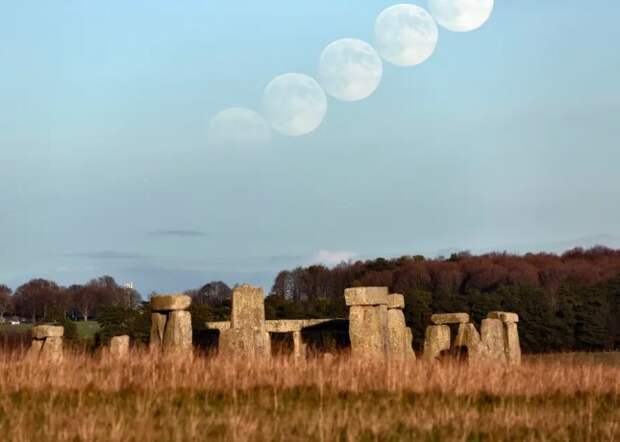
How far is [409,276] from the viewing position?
318 ft

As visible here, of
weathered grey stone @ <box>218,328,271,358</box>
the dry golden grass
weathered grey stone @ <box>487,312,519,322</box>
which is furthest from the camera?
weathered grey stone @ <box>487,312,519,322</box>

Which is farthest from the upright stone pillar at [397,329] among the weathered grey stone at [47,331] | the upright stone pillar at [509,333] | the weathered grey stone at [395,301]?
the weathered grey stone at [47,331]

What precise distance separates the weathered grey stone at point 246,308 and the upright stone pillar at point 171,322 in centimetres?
108

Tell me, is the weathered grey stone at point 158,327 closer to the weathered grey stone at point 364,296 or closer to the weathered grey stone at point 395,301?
the weathered grey stone at point 364,296

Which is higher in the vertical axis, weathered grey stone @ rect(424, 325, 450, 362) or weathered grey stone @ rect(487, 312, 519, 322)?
weathered grey stone @ rect(487, 312, 519, 322)

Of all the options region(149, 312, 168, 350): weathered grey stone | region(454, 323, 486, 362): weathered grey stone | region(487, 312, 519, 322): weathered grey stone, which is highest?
region(487, 312, 519, 322): weathered grey stone

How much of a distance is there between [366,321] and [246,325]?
9.90ft

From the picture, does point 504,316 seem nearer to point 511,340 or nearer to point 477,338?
point 511,340

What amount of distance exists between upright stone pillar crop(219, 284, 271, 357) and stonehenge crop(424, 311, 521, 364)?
14.5 ft

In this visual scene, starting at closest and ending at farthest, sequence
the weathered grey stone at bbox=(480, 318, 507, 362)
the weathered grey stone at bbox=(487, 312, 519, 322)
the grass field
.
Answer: the weathered grey stone at bbox=(480, 318, 507, 362) < the weathered grey stone at bbox=(487, 312, 519, 322) < the grass field

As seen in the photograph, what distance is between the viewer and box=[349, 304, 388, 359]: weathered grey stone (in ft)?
75.0

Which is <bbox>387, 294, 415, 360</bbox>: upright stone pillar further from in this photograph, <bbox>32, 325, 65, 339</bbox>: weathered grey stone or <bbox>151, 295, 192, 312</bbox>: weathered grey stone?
<bbox>32, 325, 65, 339</bbox>: weathered grey stone

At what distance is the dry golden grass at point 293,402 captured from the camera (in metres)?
12.2

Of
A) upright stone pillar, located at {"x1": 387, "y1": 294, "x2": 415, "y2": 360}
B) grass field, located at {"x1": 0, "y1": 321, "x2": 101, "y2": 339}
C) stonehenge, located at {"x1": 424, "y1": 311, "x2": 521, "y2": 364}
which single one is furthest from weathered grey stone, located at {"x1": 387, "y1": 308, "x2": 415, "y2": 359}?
grass field, located at {"x1": 0, "y1": 321, "x2": 101, "y2": 339}
